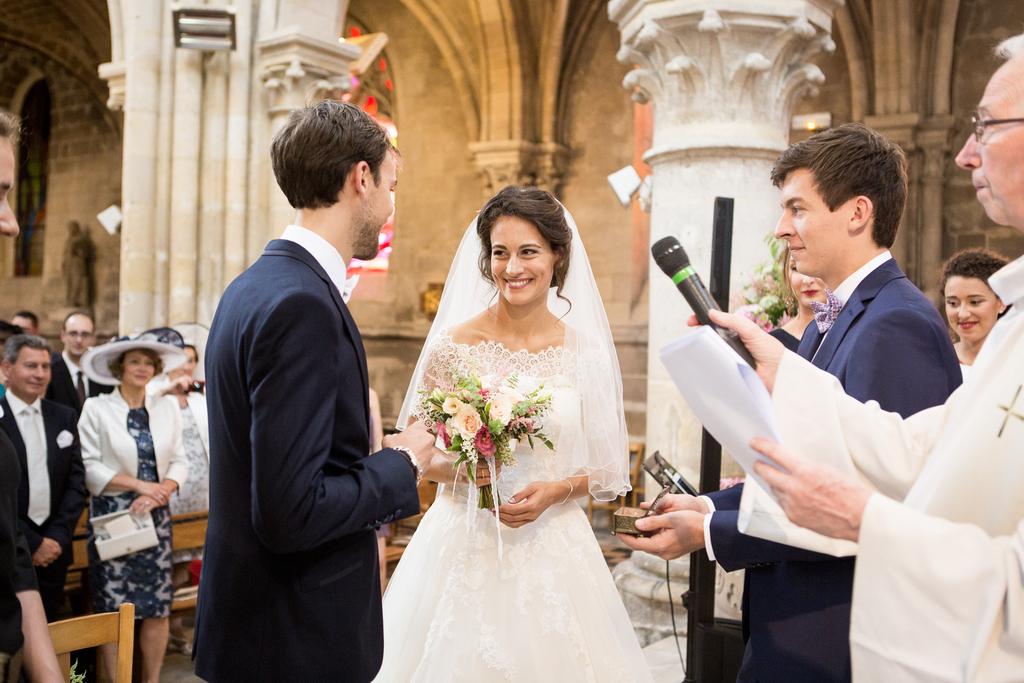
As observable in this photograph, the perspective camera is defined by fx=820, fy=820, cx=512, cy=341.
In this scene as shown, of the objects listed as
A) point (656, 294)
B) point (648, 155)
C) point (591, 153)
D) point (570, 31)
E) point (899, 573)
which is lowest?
point (899, 573)

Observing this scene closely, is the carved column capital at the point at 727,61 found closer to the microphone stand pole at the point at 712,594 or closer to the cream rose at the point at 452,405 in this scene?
the microphone stand pole at the point at 712,594

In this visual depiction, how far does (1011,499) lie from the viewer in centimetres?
121

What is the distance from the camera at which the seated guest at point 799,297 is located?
342 centimetres

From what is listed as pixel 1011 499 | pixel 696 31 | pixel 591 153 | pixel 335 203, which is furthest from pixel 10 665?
pixel 591 153

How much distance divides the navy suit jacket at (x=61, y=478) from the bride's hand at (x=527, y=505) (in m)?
2.69

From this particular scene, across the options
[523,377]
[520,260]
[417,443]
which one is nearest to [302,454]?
[417,443]

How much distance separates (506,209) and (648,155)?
1.92 metres

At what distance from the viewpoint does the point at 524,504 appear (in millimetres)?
2721

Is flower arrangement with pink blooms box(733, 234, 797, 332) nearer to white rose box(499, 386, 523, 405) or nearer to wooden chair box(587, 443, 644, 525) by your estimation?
white rose box(499, 386, 523, 405)

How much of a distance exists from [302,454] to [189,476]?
399cm

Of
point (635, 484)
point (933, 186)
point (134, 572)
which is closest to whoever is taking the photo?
point (134, 572)

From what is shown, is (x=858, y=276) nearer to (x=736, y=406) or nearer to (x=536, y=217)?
(x=736, y=406)

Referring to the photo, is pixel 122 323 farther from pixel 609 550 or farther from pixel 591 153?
pixel 591 153

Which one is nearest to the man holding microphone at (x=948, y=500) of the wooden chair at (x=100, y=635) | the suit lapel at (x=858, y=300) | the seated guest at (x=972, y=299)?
the suit lapel at (x=858, y=300)
